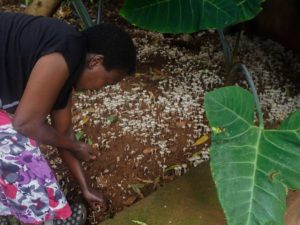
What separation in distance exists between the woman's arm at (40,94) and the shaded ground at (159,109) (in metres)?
0.62

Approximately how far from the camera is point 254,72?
2936 mm

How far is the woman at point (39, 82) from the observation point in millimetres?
1378

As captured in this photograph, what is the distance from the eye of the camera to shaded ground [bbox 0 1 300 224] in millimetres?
2090

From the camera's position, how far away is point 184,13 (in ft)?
6.19

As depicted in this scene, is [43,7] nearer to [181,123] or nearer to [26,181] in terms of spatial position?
[181,123]

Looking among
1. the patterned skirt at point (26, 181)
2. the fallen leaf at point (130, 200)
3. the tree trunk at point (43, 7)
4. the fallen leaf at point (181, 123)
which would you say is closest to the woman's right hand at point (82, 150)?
the patterned skirt at point (26, 181)

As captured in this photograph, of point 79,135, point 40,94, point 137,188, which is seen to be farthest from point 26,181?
point 79,135

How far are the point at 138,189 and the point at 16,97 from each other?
0.70m

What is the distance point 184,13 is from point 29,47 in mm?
685

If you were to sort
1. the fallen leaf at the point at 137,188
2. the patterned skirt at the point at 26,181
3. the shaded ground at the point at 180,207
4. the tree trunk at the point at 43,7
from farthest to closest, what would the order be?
1. the tree trunk at the point at 43,7
2. the fallen leaf at the point at 137,188
3. the shaded ground at the point at 180,207
4. the patterned skirt at the point at 26,181

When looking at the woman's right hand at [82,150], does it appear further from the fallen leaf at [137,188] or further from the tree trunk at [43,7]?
the tree trunk at [43,7]

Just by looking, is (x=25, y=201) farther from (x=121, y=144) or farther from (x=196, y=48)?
(x=196, y=48)

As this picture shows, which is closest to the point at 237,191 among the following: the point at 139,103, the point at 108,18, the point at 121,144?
the point at 121,144

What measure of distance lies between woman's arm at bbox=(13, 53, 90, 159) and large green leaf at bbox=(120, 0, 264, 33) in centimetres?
53
